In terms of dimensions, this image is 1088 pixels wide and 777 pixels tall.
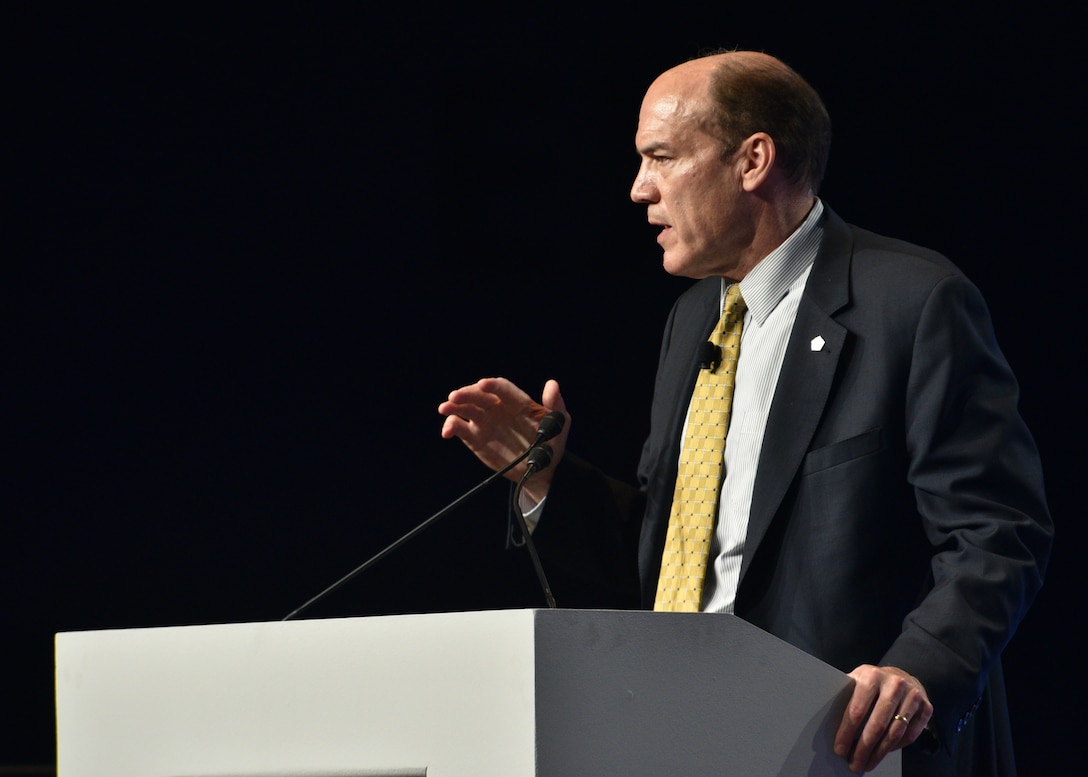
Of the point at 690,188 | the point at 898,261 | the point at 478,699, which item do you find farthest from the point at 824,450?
the point at 478,699

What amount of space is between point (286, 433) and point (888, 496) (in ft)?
6.42

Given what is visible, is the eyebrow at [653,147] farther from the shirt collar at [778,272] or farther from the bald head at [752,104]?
the shirt collar at [778,272]

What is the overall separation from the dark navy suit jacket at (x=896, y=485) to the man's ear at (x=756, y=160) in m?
0.22

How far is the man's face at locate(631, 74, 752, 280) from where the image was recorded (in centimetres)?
208

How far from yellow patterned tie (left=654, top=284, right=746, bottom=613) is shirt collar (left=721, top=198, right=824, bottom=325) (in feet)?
0.15

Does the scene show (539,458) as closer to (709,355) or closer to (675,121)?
(709,355)

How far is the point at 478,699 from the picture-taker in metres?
1.22

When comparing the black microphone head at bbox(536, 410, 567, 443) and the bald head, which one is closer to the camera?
the black microphone head at bbox(536, 410, 567, 443)

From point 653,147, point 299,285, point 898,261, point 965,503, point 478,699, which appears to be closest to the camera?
point 478,699

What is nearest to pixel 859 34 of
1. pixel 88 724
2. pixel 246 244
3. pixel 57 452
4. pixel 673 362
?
pixel 673 362

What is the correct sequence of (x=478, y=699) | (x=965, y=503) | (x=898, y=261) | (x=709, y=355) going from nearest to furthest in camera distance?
(x=478, y=699)
(x=965, y=503)
(x=898, y=261)
(x=709, y=355)

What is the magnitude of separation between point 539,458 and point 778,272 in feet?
1.63

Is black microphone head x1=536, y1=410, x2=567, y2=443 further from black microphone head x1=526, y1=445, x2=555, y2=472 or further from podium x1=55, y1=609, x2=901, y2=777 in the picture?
podium x1=55, y1=609, x2=901, y2=777

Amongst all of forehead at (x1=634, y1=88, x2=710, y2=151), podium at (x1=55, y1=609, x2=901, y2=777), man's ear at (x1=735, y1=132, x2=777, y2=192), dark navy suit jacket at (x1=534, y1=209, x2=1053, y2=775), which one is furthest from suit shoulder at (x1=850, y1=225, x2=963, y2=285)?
podium at (x1=55, y1=609, x2=901, y2=777)
